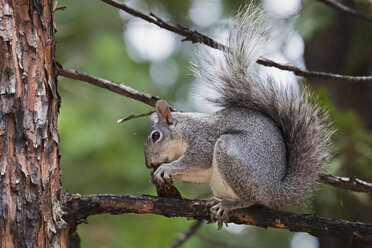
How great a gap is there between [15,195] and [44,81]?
47cm

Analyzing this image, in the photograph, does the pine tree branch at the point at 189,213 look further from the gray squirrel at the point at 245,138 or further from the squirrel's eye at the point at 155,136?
the squirrel's eye at the point at 155,136

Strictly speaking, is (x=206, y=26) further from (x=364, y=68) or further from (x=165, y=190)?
(x=165, y=190)

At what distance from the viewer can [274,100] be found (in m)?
2.91

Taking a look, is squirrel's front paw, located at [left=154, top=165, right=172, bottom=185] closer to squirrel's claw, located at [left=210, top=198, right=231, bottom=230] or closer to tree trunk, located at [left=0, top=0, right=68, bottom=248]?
squirrel's claw, located at [left=210, top=198, right=231, bottom=230]

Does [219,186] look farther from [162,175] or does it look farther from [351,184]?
[351,184]

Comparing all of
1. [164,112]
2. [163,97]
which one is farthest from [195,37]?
[163,97]

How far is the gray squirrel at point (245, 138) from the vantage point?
2.70m

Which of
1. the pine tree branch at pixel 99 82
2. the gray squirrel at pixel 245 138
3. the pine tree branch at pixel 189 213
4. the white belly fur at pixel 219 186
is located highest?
the pine tree branch at pixel 99 82

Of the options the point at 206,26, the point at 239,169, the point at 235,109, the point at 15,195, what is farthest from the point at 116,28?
the point at 15,195

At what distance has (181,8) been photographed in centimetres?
505

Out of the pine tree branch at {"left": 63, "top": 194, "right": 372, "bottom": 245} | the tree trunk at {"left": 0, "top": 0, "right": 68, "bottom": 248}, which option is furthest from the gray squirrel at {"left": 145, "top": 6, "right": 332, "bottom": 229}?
the tree trunk at {"left": 0, "top": 0, "right": 68, "bottom": 248}

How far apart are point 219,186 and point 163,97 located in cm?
293

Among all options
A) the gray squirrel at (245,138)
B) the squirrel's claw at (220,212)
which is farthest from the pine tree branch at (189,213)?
the gray squirrel at (245,138)

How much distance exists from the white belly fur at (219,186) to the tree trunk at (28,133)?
82 cm
